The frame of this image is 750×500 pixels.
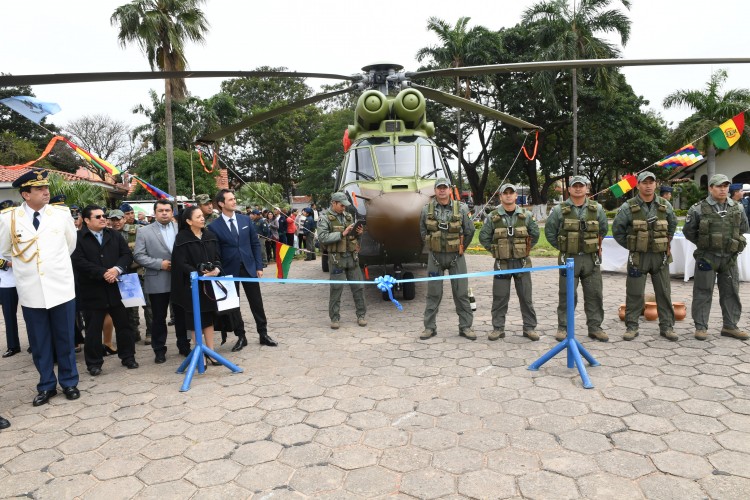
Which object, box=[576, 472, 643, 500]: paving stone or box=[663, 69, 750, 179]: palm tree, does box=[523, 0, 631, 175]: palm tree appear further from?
box=[576, 472, 643, 500]: paving stone

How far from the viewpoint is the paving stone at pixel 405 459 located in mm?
3011

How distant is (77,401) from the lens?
14.0 feet

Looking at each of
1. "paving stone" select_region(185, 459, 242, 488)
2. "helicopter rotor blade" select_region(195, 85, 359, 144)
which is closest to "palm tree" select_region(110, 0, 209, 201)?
"helicopter rotor blade" select_region(195, 85, 359, 144)

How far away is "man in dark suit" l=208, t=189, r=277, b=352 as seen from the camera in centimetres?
543

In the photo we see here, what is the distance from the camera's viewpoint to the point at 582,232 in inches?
212

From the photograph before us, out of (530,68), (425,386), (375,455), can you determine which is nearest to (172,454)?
(375,455)

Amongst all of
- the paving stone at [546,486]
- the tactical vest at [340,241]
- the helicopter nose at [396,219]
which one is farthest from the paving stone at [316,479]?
the helicopter nose at [396,219]

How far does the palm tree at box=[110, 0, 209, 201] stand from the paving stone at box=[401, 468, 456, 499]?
2017 centimetres

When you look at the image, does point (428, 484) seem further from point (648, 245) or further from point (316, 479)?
point (648, 245)

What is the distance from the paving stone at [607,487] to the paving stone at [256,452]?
1878mm

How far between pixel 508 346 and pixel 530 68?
350 centimetres

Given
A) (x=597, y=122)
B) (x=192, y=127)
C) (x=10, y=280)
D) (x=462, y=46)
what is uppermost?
(x=462, y=46)

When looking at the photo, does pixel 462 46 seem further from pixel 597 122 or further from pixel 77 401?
pixel 77 401

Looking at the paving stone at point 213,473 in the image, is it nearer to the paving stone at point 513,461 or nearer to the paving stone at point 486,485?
the paving stone at point 486,485
